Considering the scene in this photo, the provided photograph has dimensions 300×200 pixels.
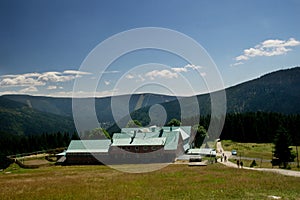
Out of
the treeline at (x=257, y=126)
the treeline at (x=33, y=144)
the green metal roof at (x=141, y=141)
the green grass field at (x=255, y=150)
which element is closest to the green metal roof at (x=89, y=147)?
the green metal roof at (x=141, y=141)

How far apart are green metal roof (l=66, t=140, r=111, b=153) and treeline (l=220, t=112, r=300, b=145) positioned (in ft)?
189

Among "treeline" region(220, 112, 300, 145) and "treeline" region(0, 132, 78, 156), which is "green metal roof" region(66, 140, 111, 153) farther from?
→ "treeline" region(220, 112, 300, 145)

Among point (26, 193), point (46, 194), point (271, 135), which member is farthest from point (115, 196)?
point (271, 135)

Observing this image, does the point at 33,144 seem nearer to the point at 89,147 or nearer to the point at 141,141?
the point at 89,147

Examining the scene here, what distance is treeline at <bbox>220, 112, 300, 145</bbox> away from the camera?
9988 centimetres

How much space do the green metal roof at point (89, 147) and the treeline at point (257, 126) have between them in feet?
189

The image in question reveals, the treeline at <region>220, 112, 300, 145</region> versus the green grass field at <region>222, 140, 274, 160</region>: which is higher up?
the treeline at <region>220, 112, 300, 145</region>

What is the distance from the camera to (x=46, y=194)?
76.8 feet

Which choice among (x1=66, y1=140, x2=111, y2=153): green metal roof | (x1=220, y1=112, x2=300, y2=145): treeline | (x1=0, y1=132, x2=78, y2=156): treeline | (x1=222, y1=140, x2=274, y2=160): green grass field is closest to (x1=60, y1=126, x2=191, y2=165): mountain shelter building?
(x1=66, y1=140, x2=111, y2=153): green metal roof

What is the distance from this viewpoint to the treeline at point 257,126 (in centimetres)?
9988

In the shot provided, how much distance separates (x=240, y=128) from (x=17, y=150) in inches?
3152

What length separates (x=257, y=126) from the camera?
105938mm

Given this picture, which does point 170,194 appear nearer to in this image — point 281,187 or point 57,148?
point 281,187

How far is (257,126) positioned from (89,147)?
2524 inches
